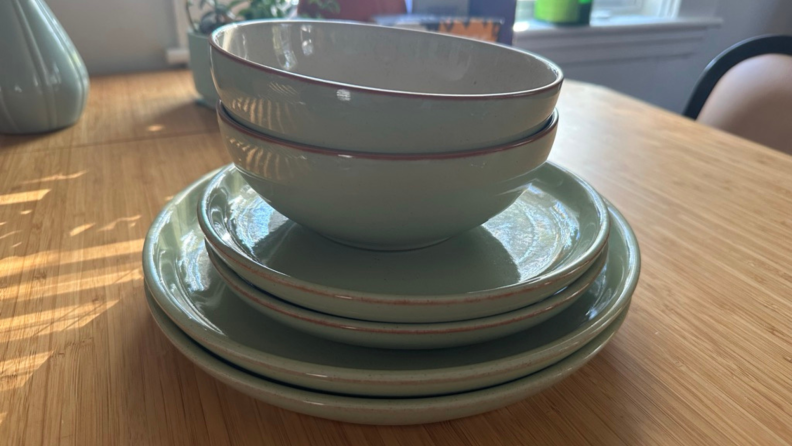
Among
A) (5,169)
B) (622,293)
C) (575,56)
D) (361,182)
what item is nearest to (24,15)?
(5,169)

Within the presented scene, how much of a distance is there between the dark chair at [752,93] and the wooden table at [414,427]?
14.6 inches

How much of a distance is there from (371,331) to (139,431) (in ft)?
0.47

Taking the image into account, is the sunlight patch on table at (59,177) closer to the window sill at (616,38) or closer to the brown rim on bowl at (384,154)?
the brown rim on bowl at (384,154)

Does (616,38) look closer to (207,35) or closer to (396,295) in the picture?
(207,35)

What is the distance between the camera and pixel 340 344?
→ 0.35 m

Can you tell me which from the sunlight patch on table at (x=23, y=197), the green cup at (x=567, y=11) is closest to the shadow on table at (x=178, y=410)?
the sunlight patch on table at (x=23, y=197)

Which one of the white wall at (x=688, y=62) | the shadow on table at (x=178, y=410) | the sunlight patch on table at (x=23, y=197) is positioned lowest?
the white wall at (x=688, y=62)

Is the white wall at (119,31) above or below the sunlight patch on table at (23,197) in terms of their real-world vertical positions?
above

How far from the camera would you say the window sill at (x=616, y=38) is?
1922 millimetres

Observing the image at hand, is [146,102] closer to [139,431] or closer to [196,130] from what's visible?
[196,130]

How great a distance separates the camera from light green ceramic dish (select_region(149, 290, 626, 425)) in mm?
302

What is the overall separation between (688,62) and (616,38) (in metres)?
0.44

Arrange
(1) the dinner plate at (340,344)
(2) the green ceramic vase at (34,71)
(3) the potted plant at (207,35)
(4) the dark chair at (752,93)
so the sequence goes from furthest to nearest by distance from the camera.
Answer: (4) the dark chair at (752,93) < (3) the potted plant at (207,35) < (2) the green ceramic vase at (34,71) < (1) the dinner plate at (340,344)

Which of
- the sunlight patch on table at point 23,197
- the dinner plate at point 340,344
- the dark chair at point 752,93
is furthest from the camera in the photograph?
the dark chair at point 752,93
